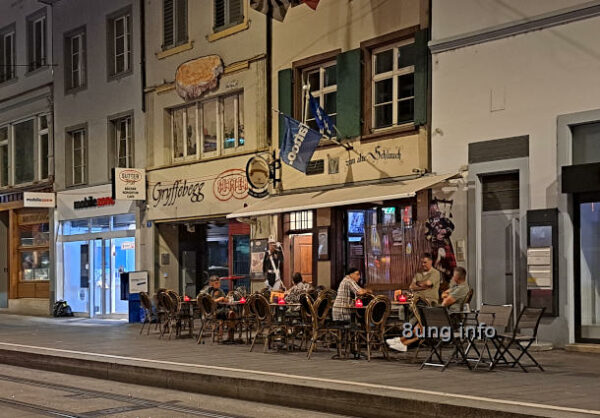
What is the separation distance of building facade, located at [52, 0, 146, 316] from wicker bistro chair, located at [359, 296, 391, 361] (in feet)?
42.8

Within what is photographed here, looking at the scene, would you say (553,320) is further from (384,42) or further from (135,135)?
(135,135)

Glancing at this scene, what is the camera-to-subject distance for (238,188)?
23.1m

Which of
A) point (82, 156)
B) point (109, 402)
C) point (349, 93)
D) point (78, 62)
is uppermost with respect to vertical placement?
point (78, 62)

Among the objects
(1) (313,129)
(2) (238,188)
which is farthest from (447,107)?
(2) (238,188)

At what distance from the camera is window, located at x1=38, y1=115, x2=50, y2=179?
100ft

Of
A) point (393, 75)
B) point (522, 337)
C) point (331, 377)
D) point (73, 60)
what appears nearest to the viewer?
point (331, 377)

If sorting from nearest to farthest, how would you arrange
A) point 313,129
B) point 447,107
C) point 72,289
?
point 447,107
point 313,129
point 72,289

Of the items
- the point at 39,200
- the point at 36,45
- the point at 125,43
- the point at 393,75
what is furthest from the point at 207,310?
the point at 36,45

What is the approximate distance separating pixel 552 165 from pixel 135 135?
46.0 ft

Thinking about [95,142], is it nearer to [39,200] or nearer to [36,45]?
[39,200]

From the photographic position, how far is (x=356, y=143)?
2003 cm

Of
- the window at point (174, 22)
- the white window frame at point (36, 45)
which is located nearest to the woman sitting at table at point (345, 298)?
the window at point (174, 22)

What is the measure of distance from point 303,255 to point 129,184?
21.7 feet

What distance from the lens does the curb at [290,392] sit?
9.66 metres
